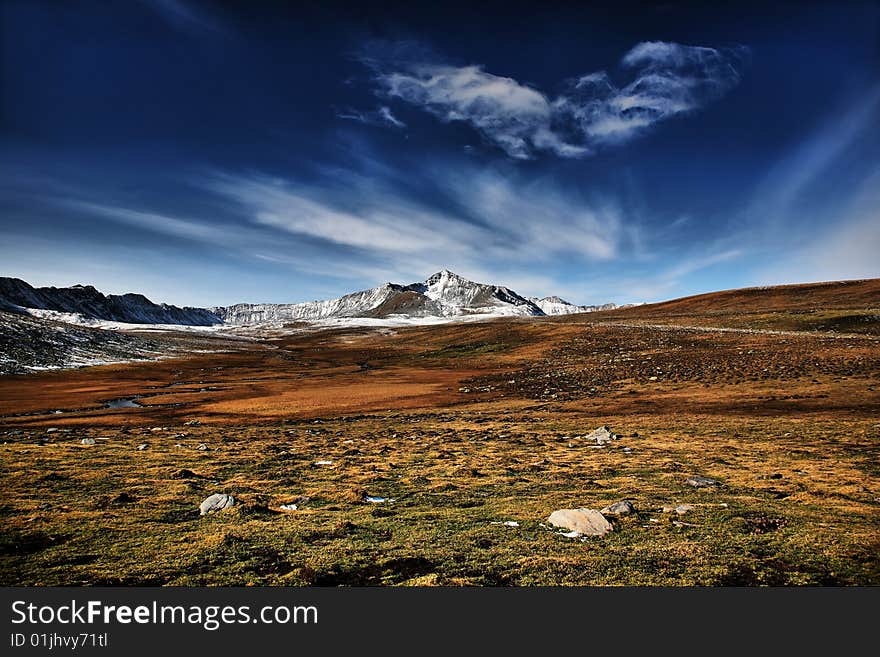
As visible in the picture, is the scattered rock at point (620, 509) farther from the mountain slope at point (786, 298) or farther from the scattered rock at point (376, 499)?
the mountain slope at point (786, 298)

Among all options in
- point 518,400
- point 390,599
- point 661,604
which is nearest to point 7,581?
point 390,599

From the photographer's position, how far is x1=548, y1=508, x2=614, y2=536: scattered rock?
33.9ft

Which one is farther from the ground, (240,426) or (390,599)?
(390,599)

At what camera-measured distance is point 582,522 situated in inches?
419

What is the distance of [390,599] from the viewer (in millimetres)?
6949

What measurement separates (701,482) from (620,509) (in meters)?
5.52

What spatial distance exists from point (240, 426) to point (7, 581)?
99.6ft

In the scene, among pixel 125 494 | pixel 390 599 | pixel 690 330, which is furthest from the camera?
pixel 690 330

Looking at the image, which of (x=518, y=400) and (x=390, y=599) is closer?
(x=390, y=599)

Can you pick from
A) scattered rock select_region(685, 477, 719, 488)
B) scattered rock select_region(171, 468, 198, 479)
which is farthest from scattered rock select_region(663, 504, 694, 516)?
scattered rock select_region(171, 468, 198, 479)

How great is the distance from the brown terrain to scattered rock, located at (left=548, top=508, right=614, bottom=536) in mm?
442

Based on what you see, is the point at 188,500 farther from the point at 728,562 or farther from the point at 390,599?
the point at 728,562

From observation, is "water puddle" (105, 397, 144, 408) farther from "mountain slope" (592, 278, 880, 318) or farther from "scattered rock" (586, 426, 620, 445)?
"mountain slope" (592, 278, 880, 318)

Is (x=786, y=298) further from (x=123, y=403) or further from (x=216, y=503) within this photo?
(x=123, y=403)
